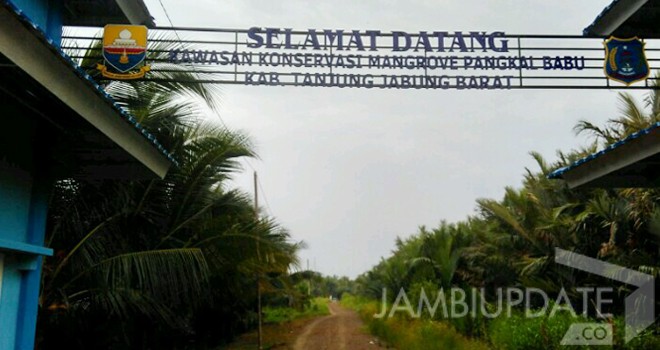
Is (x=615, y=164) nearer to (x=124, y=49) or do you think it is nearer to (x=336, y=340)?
(x=124, y=49)

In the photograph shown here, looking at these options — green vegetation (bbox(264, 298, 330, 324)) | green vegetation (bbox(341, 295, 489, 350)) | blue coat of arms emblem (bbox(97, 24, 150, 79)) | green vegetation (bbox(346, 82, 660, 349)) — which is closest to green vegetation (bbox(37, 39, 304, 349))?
blue coat of arms emblem (bbox(97, 24, 150, 79))

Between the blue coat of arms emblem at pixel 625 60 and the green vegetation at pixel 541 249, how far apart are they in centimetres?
324

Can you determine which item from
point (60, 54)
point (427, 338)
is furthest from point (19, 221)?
point (427, 338)

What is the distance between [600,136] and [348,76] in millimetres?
8856

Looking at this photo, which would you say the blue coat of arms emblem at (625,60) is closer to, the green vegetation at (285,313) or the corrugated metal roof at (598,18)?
the corrugated metal roof at (598,18)

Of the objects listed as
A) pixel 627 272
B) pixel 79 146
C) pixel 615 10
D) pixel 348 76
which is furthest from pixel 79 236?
pixel 627 272

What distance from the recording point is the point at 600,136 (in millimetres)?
14695

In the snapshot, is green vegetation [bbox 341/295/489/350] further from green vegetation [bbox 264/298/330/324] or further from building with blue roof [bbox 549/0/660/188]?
green vegetation [bbox 264/298/330/324]

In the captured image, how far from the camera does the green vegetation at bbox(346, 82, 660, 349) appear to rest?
36.4 feet

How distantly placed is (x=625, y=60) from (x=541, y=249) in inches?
367

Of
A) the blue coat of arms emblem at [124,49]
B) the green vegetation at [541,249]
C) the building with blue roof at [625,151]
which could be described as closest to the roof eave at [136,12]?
the blue coat of arms emblem at [124,49]

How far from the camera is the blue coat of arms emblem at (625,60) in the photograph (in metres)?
8.37

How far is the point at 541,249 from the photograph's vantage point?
16812 mm

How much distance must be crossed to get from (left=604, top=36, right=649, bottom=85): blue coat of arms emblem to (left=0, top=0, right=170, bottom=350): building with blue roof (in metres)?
6.06
